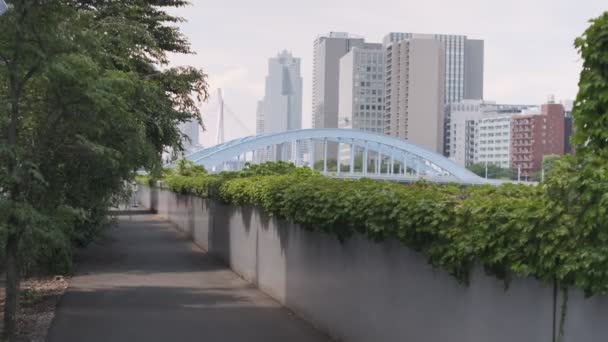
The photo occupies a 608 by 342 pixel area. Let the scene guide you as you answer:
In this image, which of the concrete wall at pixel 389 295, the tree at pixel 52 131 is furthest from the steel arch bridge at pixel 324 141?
the tree at pixel 52 131

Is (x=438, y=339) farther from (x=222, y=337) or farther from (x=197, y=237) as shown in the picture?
(x=197, y=237)

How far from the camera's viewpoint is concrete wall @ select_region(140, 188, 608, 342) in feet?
19.0

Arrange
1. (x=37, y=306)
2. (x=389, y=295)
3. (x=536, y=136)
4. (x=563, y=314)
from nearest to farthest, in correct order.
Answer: (x=563, y=314), (x=389, y=295), (x=37, y=306), (x=536, y=136)

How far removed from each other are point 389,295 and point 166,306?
6364 millimetres

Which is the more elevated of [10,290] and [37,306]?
[10,290]

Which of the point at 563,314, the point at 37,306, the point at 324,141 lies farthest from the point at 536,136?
the point at 563,314

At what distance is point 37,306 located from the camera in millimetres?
13758

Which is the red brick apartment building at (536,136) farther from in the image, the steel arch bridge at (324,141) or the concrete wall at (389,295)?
the concrete wall at (389,295)

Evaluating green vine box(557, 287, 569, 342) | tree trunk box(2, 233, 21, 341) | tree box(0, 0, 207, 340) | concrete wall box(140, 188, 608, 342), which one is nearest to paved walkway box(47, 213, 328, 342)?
concrete wall box(140, 188, 608, 342)

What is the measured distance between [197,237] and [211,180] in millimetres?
7073

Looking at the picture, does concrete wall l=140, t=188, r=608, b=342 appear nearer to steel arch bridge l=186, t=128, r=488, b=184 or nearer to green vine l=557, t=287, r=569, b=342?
green vine l=557, t=287, r=569, b=342

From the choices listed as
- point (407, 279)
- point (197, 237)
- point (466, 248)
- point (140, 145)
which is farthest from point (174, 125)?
point (466, 248)

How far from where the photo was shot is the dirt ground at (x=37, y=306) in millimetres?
11211

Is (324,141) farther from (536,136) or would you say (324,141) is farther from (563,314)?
(563,314)
